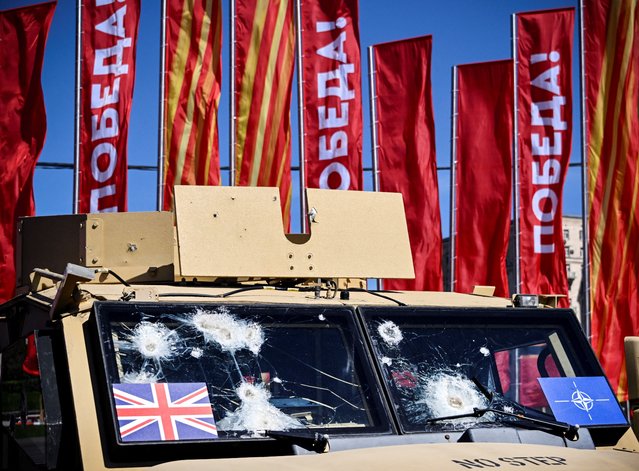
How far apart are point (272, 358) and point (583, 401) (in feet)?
4.83

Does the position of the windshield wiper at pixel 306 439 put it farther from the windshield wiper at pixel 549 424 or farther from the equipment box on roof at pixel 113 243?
the equipment box on roof at pixel 113 243

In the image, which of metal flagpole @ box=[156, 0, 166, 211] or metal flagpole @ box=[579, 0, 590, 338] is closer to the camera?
metal flagpole @ box=[156, 0, 166, 211]

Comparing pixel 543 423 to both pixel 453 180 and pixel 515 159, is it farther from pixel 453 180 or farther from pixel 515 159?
pixel 453 180

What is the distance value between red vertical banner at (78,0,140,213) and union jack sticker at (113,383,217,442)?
11534mm

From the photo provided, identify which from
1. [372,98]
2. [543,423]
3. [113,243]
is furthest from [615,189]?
[543,423]

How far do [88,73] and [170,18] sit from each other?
5.09 feet

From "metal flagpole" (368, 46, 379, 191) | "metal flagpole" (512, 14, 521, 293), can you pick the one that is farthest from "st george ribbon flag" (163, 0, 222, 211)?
"metal flagpole" (512, 14, 521, 293)

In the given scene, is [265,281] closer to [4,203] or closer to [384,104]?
[4,203]

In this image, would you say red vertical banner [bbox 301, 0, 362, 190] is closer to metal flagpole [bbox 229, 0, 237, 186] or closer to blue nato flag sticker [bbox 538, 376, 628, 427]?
metal flagpole [bbox 229, 0, 237, 186]

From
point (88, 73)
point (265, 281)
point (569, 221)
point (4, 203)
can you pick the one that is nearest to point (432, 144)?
point (88, 73)

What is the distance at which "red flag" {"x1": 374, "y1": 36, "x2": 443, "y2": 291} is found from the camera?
17.1 metres

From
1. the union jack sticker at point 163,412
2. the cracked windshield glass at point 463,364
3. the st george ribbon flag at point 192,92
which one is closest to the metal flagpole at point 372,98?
the st george ribbon flag at point 192,92

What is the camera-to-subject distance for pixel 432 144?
17344mm

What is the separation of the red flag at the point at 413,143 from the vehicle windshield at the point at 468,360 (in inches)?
463
